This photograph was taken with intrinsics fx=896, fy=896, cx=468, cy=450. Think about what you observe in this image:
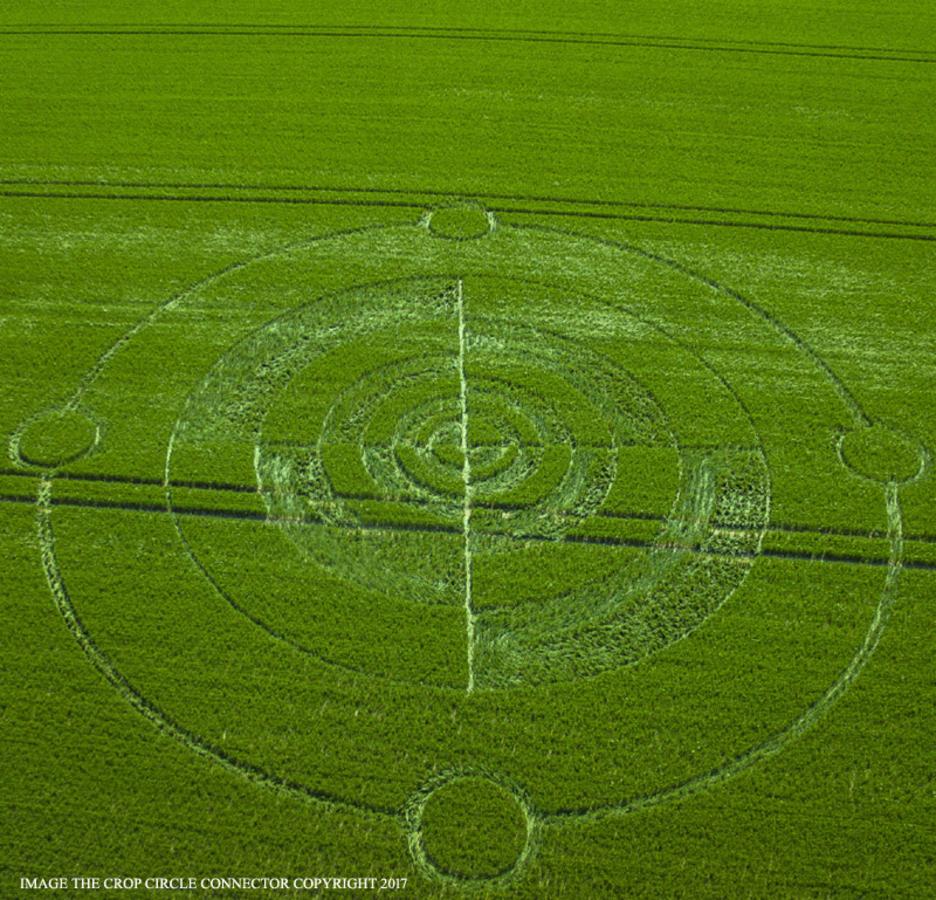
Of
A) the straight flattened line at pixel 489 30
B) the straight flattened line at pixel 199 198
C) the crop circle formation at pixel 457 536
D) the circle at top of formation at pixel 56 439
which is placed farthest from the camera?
the straight flattened line at pixel 489 30

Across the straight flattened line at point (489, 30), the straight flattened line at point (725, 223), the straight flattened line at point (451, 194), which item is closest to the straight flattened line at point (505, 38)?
the straight flattened line at point (489, 30)

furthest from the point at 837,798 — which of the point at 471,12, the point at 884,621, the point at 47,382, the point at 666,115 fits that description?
the point at 471,12

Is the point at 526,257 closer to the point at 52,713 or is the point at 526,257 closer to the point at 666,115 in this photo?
the point at 666,115

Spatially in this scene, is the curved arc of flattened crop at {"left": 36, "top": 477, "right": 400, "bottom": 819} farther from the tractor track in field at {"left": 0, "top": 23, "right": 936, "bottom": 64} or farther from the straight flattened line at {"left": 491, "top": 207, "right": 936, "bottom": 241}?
the tractor track in field at {"left": 0, "top": 23, "right": 936, "bottom": 64}

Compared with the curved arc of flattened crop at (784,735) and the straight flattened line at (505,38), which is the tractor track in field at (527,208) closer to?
the straight flattened line at (505,38)

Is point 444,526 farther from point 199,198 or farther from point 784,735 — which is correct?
point 199,198

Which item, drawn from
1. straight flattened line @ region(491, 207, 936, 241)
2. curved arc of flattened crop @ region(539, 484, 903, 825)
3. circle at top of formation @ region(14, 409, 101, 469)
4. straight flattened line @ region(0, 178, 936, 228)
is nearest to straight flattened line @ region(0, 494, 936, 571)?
curved arc of flattened crop @ region(539, 484, 903, 825)

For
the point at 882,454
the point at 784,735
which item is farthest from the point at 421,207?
the point at 784,735
